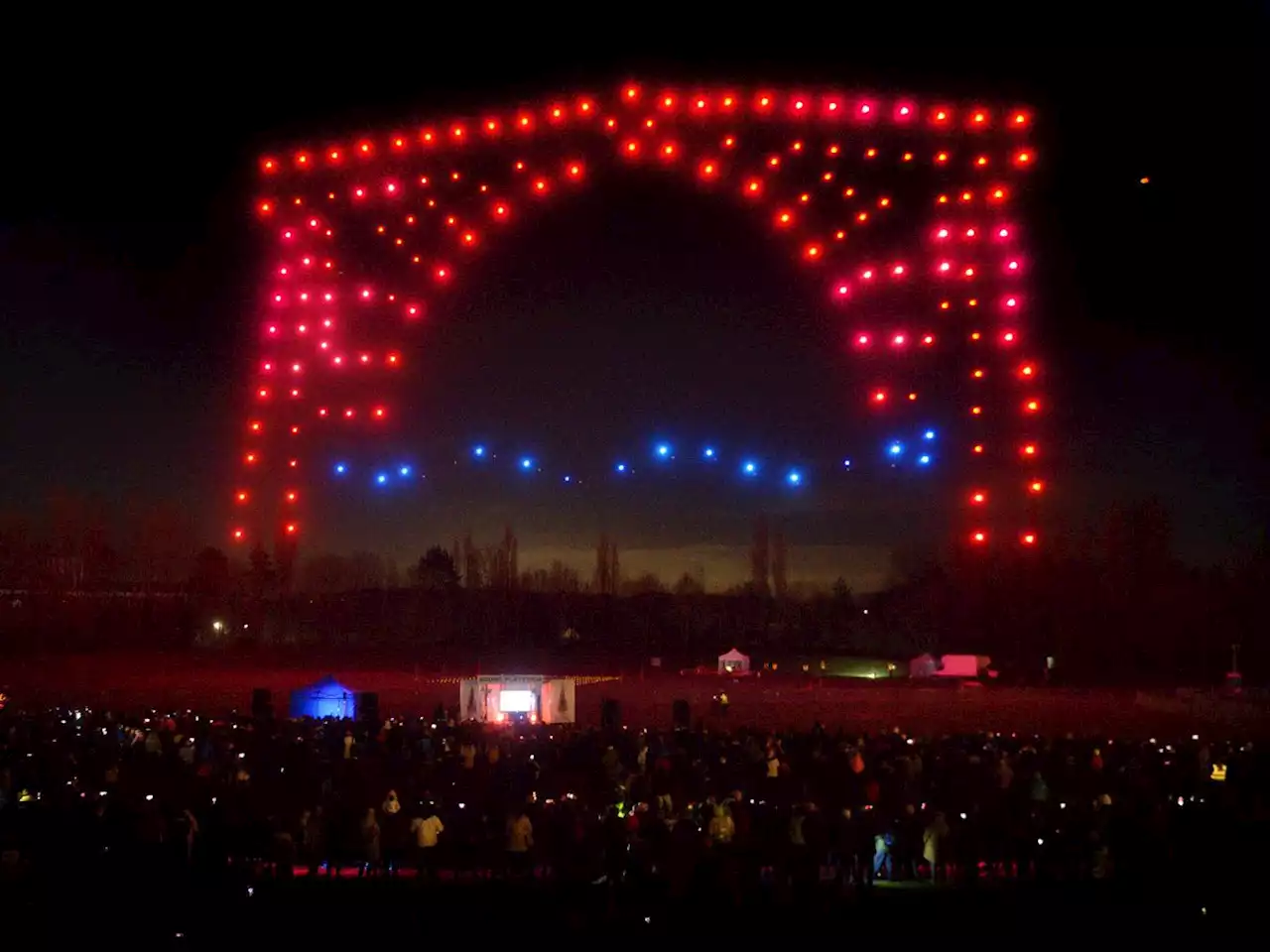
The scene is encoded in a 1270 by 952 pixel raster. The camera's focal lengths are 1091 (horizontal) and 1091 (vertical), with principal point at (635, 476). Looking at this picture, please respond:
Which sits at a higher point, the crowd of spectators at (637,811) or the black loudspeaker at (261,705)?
the black loudspeaker at (261,705)

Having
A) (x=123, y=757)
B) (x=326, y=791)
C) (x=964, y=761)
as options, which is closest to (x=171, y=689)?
(x=123, y=757)

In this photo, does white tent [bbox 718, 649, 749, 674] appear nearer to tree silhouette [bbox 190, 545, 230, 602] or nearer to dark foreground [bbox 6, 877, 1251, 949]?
tree silhouette [bbox 190, 545, 230, 602]

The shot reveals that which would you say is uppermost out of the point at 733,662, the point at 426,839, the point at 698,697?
the point at 733,662

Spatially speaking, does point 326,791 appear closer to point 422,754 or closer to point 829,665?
point 422,754

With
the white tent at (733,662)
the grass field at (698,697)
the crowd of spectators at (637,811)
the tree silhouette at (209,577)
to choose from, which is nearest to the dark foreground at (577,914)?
the crowd of spectators at (637,811)

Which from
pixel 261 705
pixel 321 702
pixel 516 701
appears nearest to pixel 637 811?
pixel 516 701

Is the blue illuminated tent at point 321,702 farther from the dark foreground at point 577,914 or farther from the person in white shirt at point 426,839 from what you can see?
the dark foreground at point 577,914

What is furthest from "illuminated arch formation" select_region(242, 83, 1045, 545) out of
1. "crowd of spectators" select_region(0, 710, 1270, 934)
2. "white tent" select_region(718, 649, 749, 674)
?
"white tent" select_region(718, 649, 749, 674)

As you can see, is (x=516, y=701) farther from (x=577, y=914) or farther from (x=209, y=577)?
(x=209, y=577)
